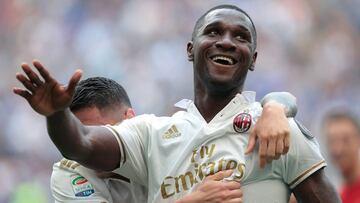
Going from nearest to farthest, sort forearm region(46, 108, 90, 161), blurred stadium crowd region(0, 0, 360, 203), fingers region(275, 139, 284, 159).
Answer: forearm region(46, 108, 90, 161) → fingers region(275, 139, 284, 159) → blurred stadium crowd region(0, 0, 360, 203)

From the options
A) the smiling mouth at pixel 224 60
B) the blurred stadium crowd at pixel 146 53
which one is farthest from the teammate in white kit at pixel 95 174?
the blurred stadium crowd at pixel 146 53

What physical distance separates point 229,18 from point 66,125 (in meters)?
0.92

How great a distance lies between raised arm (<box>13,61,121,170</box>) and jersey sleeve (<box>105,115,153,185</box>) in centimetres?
3

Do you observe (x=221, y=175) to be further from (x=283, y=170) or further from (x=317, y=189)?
(x=317, y=189)

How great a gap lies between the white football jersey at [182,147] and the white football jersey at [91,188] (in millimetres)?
151

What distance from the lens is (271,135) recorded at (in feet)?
10.8

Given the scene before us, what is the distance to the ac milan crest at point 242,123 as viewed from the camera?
353 centimetres

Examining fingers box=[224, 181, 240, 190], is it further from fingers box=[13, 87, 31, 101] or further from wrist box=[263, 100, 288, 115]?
fingers box=[13, 87, 31, 101]

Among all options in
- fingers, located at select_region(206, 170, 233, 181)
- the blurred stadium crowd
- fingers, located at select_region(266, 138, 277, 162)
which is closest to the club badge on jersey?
fingers, located at select_region(206, 170, 233, 181)

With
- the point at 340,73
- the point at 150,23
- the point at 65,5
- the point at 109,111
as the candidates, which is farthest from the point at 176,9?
the point at 109,111

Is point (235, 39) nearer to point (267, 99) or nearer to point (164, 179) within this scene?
point (267, 99)

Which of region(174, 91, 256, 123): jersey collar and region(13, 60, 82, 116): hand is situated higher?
region(174, 91, 256, 123): jersey collar

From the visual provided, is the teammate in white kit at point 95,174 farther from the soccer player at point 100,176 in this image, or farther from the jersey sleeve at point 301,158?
the jersey sleeve at point 301,158

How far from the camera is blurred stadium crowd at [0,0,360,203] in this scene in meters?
11.4
